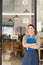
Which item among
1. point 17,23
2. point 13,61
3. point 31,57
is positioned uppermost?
point 17,23

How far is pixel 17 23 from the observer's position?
229 inches

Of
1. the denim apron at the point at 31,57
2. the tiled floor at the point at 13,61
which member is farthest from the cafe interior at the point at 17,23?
the denim apron at the point at 31,57

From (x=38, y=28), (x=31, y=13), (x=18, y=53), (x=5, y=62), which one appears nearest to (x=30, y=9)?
(x=31, y=13)

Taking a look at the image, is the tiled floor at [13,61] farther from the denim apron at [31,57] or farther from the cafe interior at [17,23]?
the denim apron at [31,57]

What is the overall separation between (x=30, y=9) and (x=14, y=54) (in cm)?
139

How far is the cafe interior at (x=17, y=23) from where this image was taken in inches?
227

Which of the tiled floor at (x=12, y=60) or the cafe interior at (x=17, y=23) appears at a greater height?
the cafe interior at (x=17, y=23)

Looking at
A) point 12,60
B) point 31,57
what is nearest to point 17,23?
point 12,60

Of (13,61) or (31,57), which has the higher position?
(31,57)

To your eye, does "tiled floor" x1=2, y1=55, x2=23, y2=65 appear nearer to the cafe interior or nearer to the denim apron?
the cafe interior

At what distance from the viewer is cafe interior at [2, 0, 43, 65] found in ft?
19.0

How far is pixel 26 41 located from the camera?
14.6 feet

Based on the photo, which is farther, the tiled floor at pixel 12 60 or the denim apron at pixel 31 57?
the tiled floor at pixel 12 60

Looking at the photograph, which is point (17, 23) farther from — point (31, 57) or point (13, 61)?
point (31, 57)
